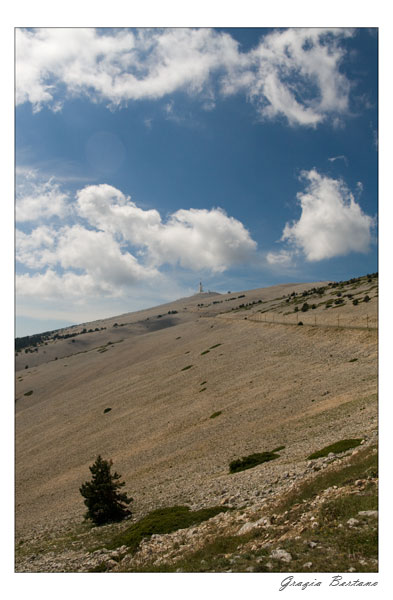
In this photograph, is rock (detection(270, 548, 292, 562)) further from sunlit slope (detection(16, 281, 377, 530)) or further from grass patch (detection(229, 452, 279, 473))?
grass patch (detection(229, 452, 279, 473))

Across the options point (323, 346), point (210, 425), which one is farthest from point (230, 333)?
point (210, 425)

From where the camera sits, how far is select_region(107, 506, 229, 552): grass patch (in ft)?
43.9

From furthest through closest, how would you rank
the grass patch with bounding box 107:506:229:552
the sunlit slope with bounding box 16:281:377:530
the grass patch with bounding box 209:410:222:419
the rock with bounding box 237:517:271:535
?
the grass patch with bounding box 209:410:222:419
the sunlit slope with bounding box 16:281:377:530
the grass patch with bounding box 107:506:229:552
the rock with bounding box 237:517:271:535

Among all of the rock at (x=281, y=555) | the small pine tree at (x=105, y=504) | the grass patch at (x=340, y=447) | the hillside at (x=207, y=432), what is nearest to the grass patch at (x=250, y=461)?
the hillside at (x=207, y=432)

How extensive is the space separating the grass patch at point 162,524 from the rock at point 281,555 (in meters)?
5.71

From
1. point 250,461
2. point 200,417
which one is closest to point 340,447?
point 250,461

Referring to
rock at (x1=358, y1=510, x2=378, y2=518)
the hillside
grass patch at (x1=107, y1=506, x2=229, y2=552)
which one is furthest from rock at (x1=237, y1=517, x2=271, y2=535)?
grass patch at (x1=107, y1=506, x2=229, y2=552)

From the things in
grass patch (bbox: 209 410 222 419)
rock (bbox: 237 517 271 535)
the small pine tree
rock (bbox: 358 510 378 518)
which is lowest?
the small pine tree

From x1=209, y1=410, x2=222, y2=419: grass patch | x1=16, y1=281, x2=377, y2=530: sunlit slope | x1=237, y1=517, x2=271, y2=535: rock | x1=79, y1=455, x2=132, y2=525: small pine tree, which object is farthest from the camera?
x1=209, y1=410, x2=222, y2=419: grass patch

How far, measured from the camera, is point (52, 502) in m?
26.8

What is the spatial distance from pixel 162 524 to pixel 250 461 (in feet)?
26.3

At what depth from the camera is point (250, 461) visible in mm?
20344

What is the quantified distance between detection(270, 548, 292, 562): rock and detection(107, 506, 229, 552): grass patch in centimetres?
571
